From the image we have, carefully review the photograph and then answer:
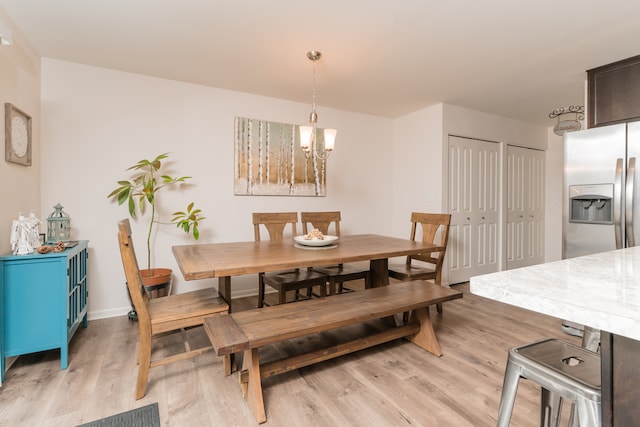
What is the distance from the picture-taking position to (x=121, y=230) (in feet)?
5.39

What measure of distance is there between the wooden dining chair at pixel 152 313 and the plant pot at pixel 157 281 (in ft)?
2.58

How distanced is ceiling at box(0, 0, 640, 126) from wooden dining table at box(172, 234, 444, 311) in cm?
160

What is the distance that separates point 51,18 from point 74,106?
0.86 metres

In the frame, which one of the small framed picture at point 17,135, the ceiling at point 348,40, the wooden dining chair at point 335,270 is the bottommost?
the wooden dining chair at point 335,270

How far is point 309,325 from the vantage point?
1716mm

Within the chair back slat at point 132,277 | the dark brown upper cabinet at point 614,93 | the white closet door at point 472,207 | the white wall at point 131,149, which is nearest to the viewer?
the chair back slat at point 132,277

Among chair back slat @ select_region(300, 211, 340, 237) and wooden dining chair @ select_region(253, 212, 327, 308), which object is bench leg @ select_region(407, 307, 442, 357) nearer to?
wooden dining chair @ select_region(253, 212, 327, 308)

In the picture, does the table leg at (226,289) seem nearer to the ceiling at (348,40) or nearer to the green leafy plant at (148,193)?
the green leafy plant at (148,193)

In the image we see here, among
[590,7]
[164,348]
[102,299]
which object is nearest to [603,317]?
[590,7]

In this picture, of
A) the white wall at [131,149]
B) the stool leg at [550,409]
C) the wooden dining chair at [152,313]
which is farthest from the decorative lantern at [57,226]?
the stool leg at [550,409]

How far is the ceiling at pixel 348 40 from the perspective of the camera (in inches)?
79.3

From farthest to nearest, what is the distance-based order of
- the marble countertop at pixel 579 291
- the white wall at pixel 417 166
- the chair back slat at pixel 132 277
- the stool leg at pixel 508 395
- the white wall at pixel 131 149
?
the white wall at pixel 417 166 → the white wall at pixel 131 149 → the chair back slat at pixel 132 277 → the stool leg at pixel 508 395 → the marble countertop at pixel 579 291

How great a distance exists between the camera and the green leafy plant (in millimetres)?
2865

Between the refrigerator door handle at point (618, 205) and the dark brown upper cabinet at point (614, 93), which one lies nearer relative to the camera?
the refrigerator door handle at point (618, 205)
